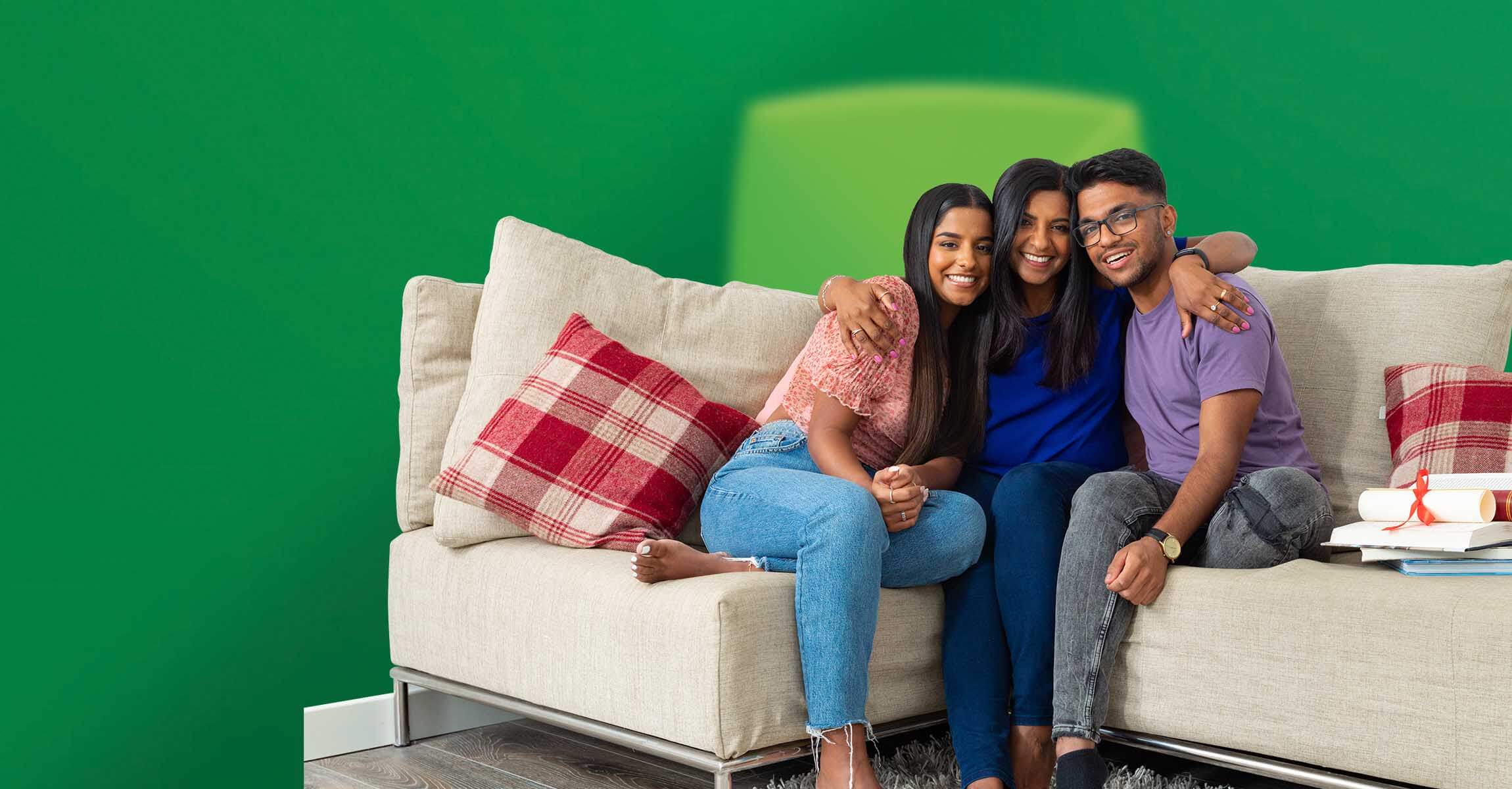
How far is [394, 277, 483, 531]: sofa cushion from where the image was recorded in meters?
2.33

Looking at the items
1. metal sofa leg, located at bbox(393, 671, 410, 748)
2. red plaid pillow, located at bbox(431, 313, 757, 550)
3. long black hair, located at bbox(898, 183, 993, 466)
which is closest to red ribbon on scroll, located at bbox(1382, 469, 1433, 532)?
long black hair, located at bbox(898, 183, 993, 466)

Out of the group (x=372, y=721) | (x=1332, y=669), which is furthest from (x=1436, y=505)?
(x=372, y=721)

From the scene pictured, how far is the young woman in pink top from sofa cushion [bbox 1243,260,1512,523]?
2.03 feet

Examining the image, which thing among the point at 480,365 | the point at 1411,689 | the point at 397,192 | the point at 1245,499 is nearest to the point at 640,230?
the point at 397,192

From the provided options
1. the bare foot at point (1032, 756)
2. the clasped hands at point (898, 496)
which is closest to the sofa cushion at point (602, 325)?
the clasped hands at point (898, 496)

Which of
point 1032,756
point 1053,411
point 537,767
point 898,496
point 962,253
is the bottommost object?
point 537,767

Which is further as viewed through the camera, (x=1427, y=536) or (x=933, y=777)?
(x=933, y=777)

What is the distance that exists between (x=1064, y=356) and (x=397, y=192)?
4.75 ft

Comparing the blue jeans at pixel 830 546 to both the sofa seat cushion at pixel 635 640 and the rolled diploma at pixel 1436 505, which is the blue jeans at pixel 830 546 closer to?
the sofa seat cushion at pixel 635 640

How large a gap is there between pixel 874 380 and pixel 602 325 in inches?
24.9

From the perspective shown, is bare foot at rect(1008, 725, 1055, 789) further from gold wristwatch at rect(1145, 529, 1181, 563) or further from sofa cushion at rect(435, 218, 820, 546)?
sofa cushion at rect(435, 218, 820, 546)

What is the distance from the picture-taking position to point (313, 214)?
2412mm

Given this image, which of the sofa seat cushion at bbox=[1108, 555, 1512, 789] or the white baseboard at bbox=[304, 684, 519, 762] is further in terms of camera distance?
the white baseboard at bbox=[304, 684, 519, 762]

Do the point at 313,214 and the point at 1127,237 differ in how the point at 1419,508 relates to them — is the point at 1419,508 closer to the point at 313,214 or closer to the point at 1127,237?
the point at 1127,237
